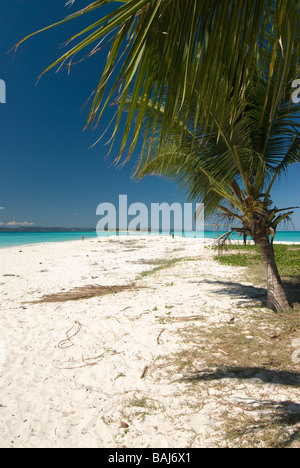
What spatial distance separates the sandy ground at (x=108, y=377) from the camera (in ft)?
6.80

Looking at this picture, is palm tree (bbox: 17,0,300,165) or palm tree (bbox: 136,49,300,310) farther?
palm tree (bbox: 136,49,300,310)

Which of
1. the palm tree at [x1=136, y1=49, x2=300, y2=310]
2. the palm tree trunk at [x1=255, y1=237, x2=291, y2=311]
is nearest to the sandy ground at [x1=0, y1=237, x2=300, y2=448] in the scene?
the palm tree trunk at [x1=255, y1=237, x2=291, y2=311]

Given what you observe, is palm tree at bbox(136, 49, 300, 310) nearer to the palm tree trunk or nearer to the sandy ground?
the palm tree trunk

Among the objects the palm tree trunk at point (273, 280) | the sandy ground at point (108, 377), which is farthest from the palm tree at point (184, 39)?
the palm tree trunk at point (273, 280)

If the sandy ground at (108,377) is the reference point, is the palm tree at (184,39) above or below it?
above

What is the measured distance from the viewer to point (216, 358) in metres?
3.14

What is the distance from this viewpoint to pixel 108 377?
9.39 feet

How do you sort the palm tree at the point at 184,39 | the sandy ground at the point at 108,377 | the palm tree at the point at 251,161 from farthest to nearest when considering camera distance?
the palm tree at the point at 251,161 < the sandy ground at the point at 108,377 < the palm tree at the point at 184,39

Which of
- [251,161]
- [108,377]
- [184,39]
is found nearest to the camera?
[184,39]

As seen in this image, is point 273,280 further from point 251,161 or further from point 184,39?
point 184,39

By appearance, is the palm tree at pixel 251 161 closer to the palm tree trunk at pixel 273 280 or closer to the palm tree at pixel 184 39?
the palm tree trunk at pixel 273 280

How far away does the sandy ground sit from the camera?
2.07 m

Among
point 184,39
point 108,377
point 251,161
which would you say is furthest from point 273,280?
point 184,39

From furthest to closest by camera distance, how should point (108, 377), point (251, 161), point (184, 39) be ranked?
point (251, 161) → point (108, 377) → point (184, 39)
